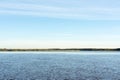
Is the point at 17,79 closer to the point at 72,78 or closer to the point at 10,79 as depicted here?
the point at 10,79

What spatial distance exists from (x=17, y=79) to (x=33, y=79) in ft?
9.01

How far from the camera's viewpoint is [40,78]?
52.1m

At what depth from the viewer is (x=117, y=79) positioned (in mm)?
51094

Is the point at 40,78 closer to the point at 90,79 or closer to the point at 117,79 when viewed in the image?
the point at 90,79

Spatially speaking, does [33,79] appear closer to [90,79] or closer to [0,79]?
[0,79]

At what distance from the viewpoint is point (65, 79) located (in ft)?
168

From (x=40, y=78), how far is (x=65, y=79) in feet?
14.8

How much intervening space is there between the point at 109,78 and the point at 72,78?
660cm

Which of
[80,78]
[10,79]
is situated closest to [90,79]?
[80,78]

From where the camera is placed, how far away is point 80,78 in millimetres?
52031

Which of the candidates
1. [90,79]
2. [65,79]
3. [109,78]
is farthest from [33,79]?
[109,78]

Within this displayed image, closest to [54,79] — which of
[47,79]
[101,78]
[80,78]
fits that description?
[47,79]

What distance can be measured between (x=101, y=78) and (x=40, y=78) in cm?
1086

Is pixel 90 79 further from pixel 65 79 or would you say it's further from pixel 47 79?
pixel 47 79
